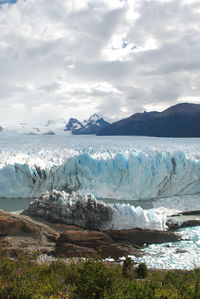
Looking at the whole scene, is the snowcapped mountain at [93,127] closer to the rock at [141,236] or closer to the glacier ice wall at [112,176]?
the glacier ice wall at [112,176]

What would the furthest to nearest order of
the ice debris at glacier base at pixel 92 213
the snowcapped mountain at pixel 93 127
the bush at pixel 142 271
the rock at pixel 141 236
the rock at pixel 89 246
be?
the snowcapped mountain at pixel 93 127
the ice debris at glacier base at pixel 92 213
the rock at pixel 141 236
the rock at pixel 89 246
the bush at pixel 142 271

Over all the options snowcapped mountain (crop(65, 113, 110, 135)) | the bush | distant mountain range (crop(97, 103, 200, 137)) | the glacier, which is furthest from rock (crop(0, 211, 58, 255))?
snowcapped mountain (crop(65, 113, 110, 135))

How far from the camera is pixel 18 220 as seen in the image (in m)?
15.2

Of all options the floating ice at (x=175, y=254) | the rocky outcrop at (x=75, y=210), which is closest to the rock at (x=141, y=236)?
the floating ice at (x=175, y=254)

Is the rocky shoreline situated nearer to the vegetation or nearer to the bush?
the bush

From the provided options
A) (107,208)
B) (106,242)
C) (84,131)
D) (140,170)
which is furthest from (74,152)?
(84,131)

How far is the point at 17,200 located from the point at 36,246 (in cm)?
1052

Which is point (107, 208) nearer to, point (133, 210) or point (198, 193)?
point (133, 210)

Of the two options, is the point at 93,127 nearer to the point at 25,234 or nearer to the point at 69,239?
the point at 25,234

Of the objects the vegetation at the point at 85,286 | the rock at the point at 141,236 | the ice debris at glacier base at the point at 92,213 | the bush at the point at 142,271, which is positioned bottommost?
the rock at the point at 141,236

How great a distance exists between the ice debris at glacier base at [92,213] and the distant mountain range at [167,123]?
74.5 meters

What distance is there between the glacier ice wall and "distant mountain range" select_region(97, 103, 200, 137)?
64312 millimetres

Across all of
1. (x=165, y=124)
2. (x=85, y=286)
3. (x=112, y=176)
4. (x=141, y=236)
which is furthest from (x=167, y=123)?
(x=85, y=286)

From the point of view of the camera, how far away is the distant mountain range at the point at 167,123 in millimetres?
93438
